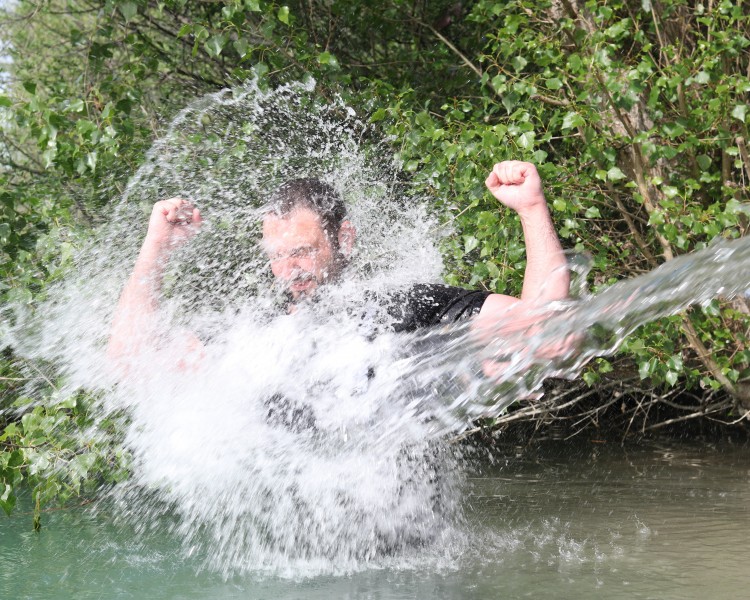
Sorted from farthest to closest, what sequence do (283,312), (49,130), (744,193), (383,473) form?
(744,193) → (49,130) → (283,312) → (383,473)

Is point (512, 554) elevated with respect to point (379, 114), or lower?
lower

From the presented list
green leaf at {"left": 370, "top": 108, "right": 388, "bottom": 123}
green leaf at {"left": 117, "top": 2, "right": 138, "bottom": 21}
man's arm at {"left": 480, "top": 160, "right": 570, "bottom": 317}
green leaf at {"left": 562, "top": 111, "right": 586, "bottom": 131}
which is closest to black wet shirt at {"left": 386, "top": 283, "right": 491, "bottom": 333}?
man's arm at {"left": 480, "top": 160, "right": 570, "bottom": 317}

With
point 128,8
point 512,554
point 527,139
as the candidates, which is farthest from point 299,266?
point 128,8

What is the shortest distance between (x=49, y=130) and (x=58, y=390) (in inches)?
55.0

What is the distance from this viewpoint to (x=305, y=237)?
334cm

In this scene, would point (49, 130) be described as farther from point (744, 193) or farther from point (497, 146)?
point (744, 193)

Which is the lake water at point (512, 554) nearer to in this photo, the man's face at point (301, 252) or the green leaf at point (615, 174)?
the man's face at point (301, 252)

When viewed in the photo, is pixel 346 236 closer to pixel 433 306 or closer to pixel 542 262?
pixel 433 306

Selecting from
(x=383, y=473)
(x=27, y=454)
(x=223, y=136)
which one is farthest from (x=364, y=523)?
(x=223, y=136)

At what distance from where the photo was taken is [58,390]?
4344mm

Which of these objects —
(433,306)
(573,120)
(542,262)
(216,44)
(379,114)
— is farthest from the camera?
(379,114)

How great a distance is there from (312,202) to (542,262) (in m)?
0.95

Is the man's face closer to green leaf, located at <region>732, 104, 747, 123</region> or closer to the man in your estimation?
the man

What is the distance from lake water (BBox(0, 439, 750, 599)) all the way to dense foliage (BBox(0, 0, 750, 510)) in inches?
14.9
